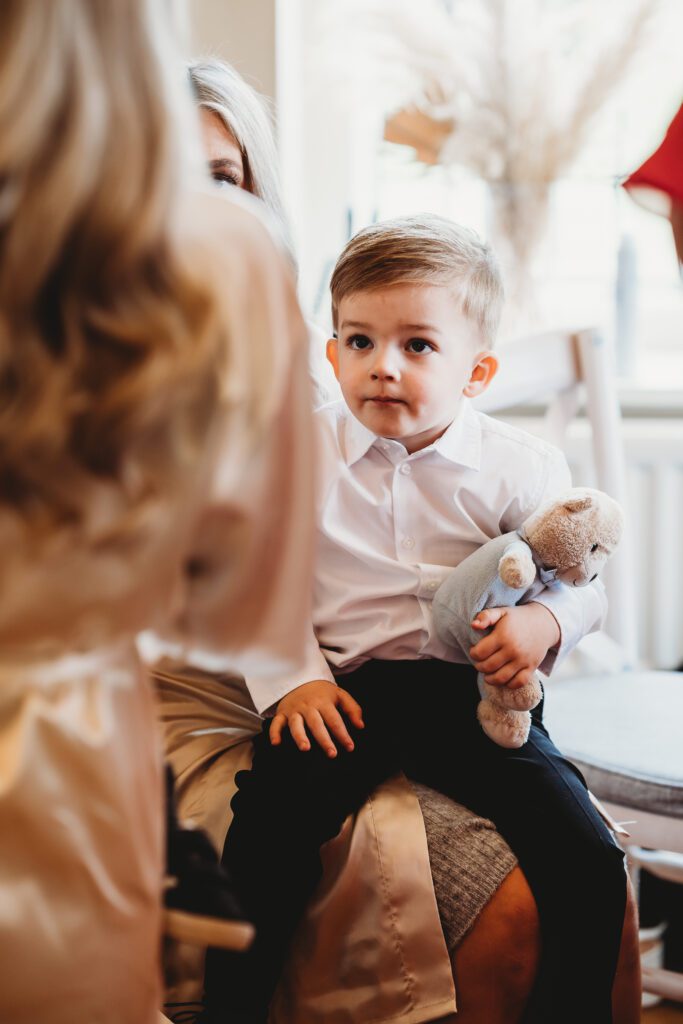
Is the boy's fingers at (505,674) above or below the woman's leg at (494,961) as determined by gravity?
above

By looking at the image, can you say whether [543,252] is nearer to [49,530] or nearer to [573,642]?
[573,642]

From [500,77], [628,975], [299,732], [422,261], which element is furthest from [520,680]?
[500,77]

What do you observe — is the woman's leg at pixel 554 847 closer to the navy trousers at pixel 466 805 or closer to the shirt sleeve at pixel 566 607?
the navy trousers at pixel 466 805

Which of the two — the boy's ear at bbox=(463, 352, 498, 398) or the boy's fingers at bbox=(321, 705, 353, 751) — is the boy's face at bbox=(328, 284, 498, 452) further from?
the boy's fingers at bbox=(321, 705, 353, 751)

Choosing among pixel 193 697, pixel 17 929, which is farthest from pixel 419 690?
pixel 17 929

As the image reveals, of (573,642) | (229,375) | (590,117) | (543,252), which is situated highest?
(590,117)

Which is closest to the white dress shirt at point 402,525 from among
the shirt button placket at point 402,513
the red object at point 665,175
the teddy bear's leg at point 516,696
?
the shirt button placket at point 402,513

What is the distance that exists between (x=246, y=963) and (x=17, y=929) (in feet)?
1.68

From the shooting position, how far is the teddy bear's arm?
3.73 feet

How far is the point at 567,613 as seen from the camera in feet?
4.07

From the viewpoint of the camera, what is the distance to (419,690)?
1.25 m

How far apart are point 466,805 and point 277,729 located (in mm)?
220

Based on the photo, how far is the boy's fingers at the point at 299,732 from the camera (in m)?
1.16

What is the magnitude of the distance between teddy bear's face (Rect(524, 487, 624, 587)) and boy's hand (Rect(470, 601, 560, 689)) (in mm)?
72
